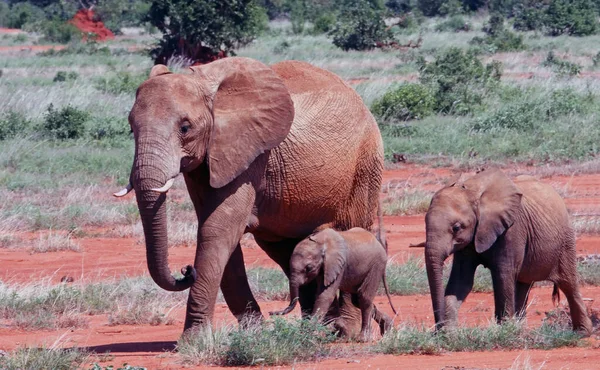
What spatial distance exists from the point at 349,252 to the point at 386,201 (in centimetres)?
738

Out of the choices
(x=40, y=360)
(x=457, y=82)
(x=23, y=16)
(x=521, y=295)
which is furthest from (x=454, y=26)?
(x=40, y=360)

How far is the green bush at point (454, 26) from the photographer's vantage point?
5084 cm

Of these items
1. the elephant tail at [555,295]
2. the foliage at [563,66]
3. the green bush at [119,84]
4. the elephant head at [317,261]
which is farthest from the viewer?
the foliage at [563,66]

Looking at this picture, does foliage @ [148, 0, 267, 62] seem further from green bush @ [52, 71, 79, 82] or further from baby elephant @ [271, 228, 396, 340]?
baby elephant @ [271, 228, 396, 340]

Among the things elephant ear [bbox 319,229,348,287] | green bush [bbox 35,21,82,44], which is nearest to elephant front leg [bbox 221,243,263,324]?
elephant ear [bbox 319,229,348,287]

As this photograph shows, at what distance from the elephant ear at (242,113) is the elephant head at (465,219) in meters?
1.25

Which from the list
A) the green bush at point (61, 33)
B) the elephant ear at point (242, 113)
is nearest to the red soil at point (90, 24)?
the green bush at point (61, 33)

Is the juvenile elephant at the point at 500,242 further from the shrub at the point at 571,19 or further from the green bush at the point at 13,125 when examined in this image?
the shrub at the point at 571,19

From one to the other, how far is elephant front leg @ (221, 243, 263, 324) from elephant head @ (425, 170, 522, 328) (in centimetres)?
139

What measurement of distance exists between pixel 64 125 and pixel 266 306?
11.4 metres

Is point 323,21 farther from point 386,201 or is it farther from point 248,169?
point 248,169

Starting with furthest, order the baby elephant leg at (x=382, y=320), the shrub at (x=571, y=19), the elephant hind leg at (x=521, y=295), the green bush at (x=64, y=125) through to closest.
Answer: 1. the shrub at (x=571, y=19)
2. the green bush at (x=64, y=125)
3. the baby elephant leg at (x=382, y=320)
4. the elephant hind leg at (x=521, y=295)

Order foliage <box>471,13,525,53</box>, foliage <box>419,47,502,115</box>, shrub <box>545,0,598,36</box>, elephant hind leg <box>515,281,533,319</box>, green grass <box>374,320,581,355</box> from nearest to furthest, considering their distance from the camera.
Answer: green grass <box>374,320,581,355</box> → elephant hind leg <box>515,281,533,319</box> → foliage <box>419,47,502,115</box> → foliage <box>471,13,525,53</box> → shrub <box>545,0,598,36</box>

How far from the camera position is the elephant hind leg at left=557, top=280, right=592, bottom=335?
9.09 metres
